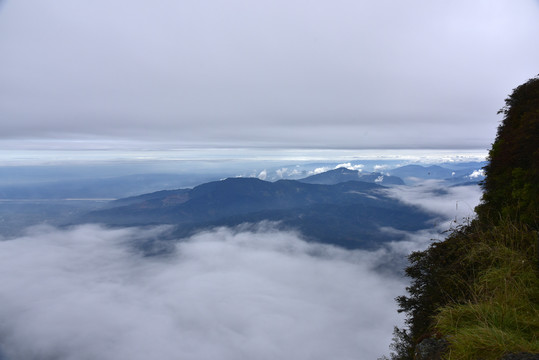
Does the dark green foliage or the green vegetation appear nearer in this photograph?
the green vegetation

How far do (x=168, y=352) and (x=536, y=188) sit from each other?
203 meters

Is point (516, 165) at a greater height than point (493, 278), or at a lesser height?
greater

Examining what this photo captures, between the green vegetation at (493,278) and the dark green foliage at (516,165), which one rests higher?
the dark green foliage at (516,165)

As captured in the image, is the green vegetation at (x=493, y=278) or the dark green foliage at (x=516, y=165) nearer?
the green vegetation at (x=493, y=278)

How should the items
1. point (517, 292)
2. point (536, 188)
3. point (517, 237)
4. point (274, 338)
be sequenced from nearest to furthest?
point (517, 292)
point (517, 237)
point (536, 188)
point (274, 338)

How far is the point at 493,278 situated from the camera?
5812 mm

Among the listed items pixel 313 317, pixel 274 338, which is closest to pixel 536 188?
pixel 274 338

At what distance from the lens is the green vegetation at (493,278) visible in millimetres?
4194

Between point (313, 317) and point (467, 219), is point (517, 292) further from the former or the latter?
point (313, 317)

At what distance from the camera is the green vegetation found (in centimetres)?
419

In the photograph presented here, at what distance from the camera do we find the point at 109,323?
196625 millimetres

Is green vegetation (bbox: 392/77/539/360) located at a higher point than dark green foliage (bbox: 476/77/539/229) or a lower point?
lower

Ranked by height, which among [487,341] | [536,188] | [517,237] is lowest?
[487,341]

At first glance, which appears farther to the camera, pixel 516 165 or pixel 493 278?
pixel 516 165
